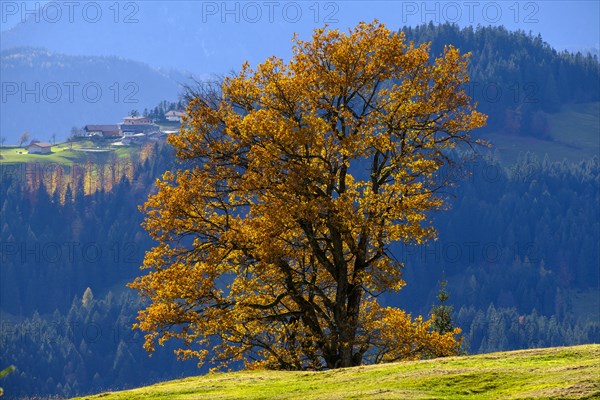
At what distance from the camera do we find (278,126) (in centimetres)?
4391

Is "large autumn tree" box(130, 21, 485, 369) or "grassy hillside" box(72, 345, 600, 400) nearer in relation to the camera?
"grassy hillside" box(72, 345, 600, 400)

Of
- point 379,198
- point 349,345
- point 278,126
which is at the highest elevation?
point 278,126

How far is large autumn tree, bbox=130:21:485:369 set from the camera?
43688 mm

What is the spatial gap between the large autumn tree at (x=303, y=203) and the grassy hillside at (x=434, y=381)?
8.72 m

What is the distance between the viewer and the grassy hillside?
2686 centimetres

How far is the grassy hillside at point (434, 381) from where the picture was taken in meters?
26.9

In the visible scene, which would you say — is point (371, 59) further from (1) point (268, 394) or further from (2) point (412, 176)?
(1) point (268, 394)

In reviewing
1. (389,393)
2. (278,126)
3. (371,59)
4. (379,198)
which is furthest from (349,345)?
(389,393)

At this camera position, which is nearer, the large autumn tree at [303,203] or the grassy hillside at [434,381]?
the grassy hillside at [434,381]

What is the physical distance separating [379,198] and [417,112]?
423 centimetres

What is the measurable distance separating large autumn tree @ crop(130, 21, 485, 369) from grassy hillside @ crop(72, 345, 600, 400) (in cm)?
872

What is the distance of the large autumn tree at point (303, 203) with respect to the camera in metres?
43.7

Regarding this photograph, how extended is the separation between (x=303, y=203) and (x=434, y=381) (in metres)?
14.8

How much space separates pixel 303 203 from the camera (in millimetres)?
42500
